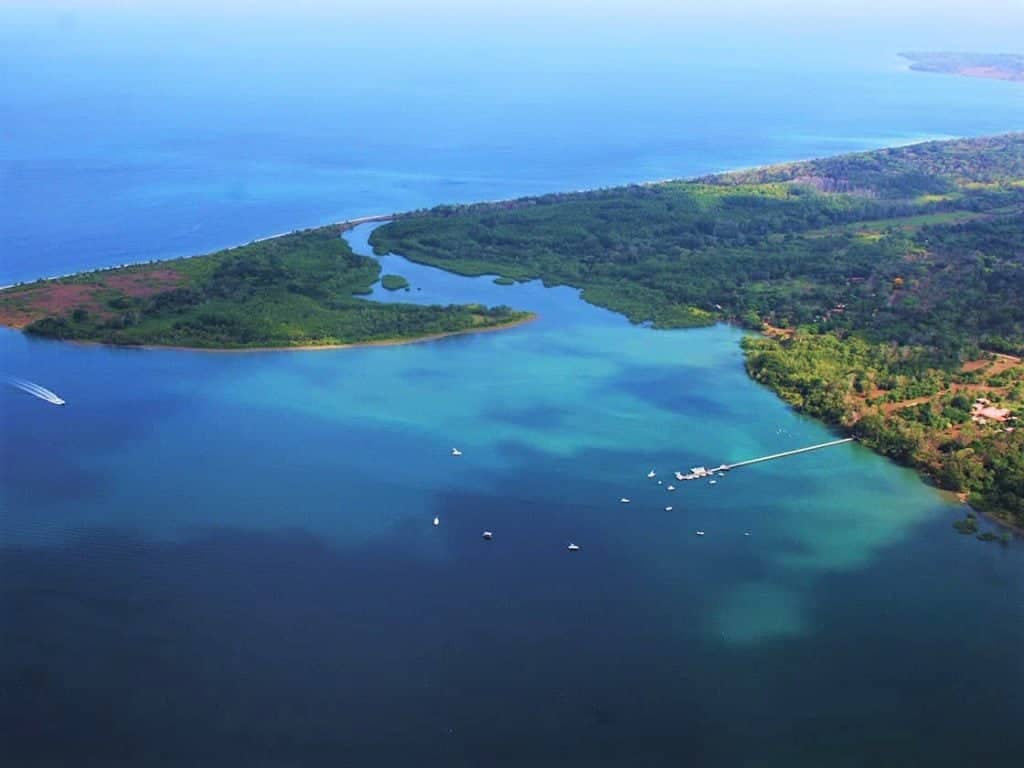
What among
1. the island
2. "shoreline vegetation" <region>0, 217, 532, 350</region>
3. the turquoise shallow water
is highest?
the island

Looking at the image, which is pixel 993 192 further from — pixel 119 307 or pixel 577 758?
pixel 577 758

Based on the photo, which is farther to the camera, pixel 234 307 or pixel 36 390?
pixel 234 307

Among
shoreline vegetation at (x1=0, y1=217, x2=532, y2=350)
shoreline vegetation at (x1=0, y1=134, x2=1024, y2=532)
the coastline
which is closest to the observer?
shoreline vegetation at (x1=0, y1=134, x2=1024, y2=532)

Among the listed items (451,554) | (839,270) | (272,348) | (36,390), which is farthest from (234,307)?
(839,270)

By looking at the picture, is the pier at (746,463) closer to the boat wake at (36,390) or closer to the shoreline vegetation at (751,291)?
the shoreline vegetation at (751,291)

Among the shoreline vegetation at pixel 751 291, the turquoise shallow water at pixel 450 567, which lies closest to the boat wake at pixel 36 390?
the turquoise shallow water at pixel 450 567

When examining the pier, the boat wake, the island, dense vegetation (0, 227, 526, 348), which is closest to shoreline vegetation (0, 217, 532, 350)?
dense vegetation (0, 227, 526, 348)

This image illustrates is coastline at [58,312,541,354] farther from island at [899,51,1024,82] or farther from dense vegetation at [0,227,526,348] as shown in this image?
island at [899,51,1024,82]

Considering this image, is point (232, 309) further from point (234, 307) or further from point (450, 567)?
point (450, 567)
